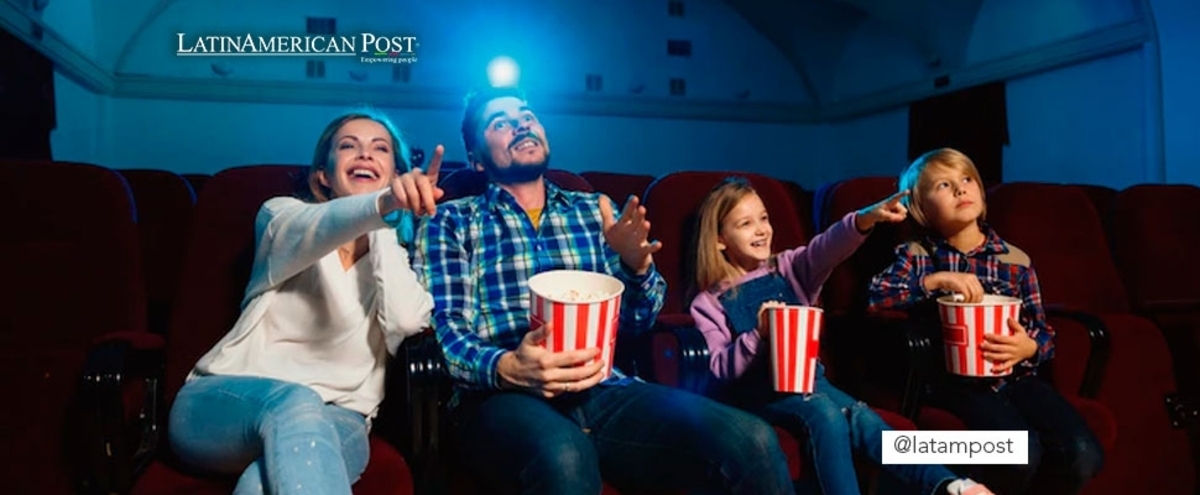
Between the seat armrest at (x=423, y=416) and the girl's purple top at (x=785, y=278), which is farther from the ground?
the girl's purple top at (x=785, y=278)

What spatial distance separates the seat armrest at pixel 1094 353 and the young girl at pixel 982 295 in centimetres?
8

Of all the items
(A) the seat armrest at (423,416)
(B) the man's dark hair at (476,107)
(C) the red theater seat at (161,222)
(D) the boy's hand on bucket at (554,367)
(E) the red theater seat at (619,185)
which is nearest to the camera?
(D) the boy's hand on bucket at (554,367)

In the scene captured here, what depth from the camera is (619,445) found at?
4.28 feet

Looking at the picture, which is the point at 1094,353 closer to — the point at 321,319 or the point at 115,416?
the point at 321,319

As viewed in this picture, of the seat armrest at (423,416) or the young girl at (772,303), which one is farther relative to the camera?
the young girl at (772,303)

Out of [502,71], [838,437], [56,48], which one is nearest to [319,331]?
[838,437]

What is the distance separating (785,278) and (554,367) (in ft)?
2.72

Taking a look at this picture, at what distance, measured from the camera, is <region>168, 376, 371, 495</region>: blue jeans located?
1046 mm

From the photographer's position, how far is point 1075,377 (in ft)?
5.89

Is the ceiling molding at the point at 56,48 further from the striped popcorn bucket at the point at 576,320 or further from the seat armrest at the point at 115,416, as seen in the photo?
the striped popcorn bucket at the point at 576,320

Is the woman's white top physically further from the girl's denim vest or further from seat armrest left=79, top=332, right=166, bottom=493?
the girl's denim vest

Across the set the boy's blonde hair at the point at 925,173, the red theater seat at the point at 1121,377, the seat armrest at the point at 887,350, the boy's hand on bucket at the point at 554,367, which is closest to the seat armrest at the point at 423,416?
the boy's hand on bucket at the point at 554,367

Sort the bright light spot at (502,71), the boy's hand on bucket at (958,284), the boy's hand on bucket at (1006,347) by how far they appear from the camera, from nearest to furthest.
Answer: the boy's hand on bucket at (1006,347) → the boy's hand on bucket at (958,284) → the bright light spot at (502,71)

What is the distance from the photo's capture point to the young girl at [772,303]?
4.43ft
